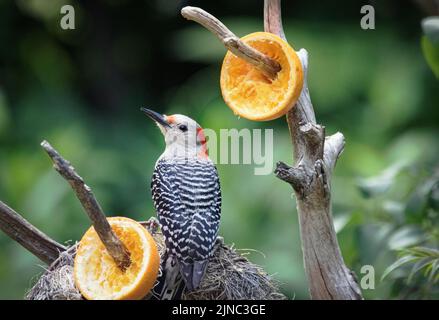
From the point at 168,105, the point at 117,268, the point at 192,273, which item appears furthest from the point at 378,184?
the point at 168,105

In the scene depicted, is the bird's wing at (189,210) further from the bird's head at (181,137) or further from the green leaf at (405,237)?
the green leaf at (405,237)

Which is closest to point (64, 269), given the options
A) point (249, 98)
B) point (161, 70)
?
point (249, 98)

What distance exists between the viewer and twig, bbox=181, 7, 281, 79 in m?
2.43

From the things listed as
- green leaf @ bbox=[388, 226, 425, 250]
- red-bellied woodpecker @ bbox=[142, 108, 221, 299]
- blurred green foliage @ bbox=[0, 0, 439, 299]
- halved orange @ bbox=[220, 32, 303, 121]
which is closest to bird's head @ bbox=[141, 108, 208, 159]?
red-bellied woodpecker @ bbox=[142, 108, 221, 299]

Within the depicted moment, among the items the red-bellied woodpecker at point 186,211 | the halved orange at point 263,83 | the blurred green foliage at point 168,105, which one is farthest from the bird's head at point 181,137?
the blurred green foliage at point 168,105

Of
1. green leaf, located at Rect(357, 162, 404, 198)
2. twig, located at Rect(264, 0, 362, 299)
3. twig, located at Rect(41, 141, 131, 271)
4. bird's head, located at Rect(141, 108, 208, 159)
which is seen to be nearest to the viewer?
twig, located at Rect(41, 141, 131, 271)

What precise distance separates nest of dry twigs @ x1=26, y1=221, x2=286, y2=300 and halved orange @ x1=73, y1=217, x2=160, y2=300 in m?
0.11

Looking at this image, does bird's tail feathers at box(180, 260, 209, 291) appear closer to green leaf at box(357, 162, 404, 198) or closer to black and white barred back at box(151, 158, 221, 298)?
black and white barred back at box(151, 158, 221, 298)

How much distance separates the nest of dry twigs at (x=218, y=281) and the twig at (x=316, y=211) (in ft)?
0.64

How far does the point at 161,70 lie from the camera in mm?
6191

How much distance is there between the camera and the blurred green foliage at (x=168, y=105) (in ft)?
15.4

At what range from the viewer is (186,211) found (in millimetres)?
2615

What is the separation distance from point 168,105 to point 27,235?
2937mm
